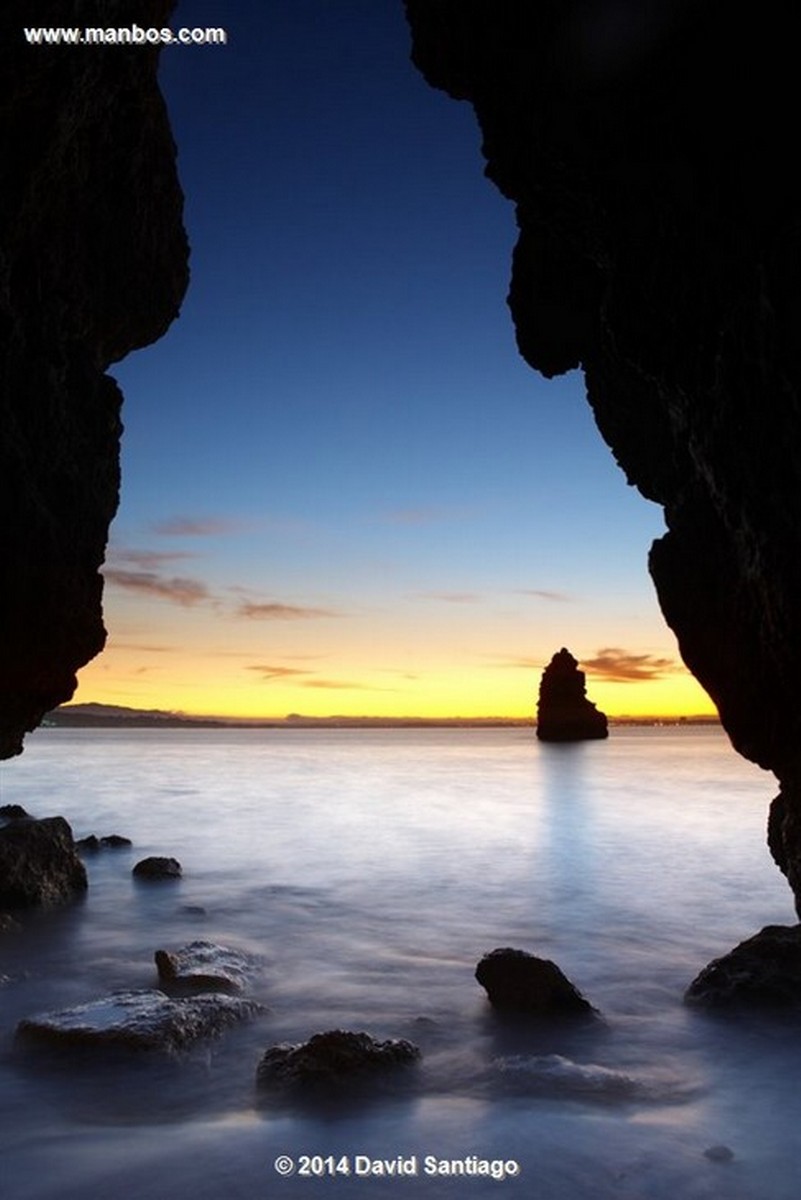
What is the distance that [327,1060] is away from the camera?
568cm

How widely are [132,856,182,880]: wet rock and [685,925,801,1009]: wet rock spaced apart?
31.0 feet

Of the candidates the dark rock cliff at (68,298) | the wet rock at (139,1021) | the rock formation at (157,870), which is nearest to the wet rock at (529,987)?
the wet rock at (139,1021)

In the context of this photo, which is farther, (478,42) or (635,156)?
(478,42)

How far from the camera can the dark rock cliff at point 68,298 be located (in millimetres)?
8094

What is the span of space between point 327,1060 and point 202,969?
3.03m

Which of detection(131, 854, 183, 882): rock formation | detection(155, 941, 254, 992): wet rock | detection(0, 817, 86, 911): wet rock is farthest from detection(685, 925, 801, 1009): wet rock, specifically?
detection(131, 854, 183, 882): rock formation

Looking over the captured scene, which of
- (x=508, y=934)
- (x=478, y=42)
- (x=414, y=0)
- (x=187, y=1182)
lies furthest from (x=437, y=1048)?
(x=414, y=0)

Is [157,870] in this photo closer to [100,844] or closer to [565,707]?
[100,844]

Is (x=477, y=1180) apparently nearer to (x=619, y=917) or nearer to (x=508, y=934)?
(x=508, y=934)

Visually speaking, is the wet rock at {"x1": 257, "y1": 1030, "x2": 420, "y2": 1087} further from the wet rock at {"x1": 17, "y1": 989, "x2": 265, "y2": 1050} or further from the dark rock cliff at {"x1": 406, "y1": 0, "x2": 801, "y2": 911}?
the dark rock cliff at {"x1": 406, "y1": 0, "x2": 801, "y2": 911}

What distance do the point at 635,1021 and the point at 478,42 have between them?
9225mm

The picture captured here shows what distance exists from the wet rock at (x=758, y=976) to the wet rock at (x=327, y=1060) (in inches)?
127

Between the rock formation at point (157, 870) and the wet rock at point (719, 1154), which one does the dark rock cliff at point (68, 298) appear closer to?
the rock formation at point (157, 870)

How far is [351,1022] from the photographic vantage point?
7.36m
